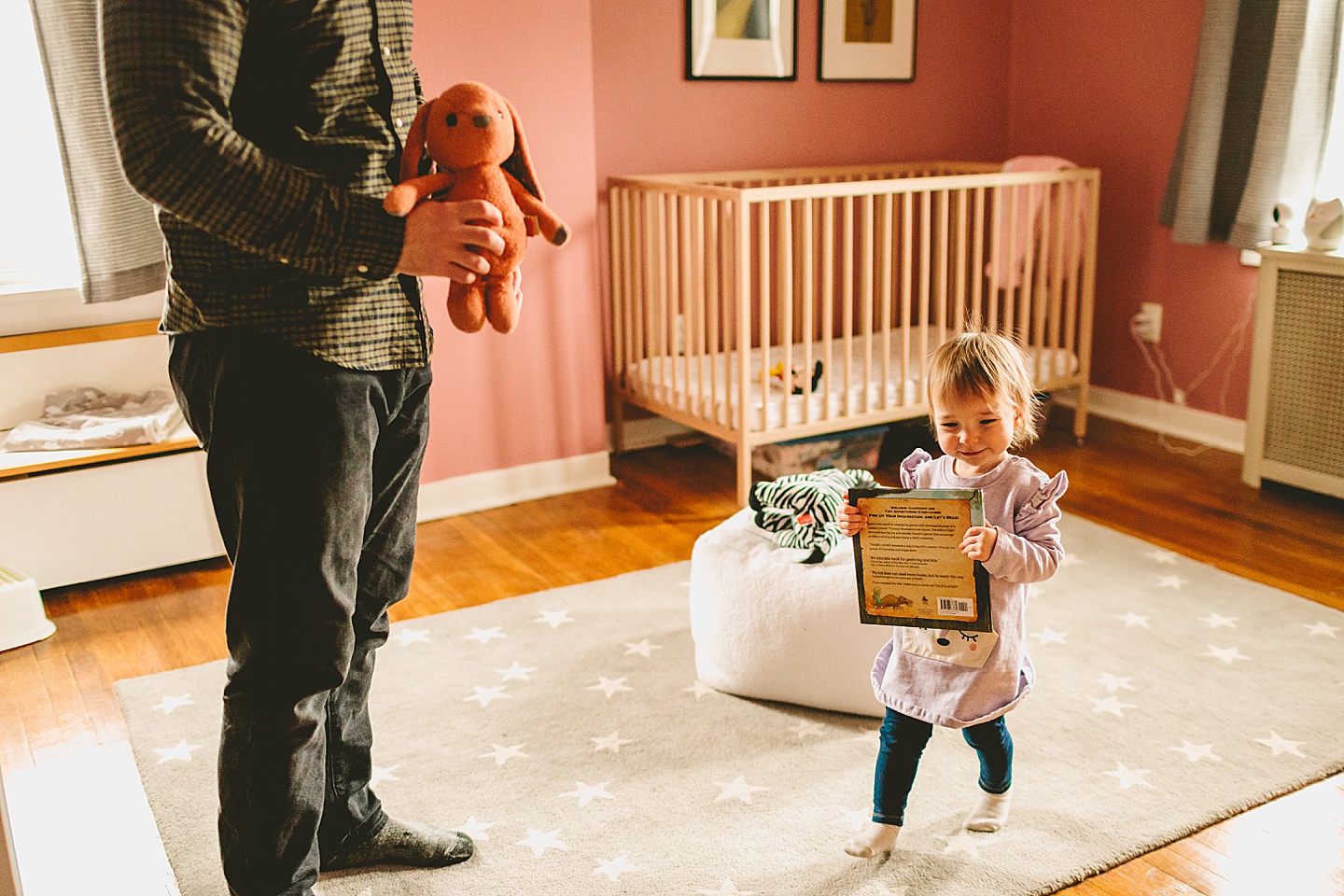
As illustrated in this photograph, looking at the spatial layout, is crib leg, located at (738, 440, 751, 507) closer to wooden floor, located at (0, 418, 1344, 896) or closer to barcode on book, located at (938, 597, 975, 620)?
wooden floor, located at (0, 418, 1344, 896)

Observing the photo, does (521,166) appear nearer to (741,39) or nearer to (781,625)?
(781,625)

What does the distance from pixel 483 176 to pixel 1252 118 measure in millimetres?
2856

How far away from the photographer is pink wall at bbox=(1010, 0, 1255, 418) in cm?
358

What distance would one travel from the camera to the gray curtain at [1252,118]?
3.10 metres

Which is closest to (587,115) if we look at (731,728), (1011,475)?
(731,728)

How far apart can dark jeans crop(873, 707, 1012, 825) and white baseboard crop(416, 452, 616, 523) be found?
5.88 feet

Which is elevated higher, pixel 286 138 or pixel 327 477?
pixel 286 138

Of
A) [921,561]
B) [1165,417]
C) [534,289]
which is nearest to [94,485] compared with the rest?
[534,289]

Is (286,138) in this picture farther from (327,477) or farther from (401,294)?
(327,477)

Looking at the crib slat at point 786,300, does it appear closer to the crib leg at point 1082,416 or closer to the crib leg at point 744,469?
the crib leg at point 744,469

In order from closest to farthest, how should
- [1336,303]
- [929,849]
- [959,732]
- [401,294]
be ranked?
[401,294] < [929,849] < [959,732] < [1336,303]

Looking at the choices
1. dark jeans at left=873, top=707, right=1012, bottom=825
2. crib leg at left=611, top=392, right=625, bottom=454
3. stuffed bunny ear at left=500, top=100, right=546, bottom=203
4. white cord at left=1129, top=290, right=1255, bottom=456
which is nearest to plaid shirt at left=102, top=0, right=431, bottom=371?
stuffed bunny ear at left=500, top=100, right=546, bottom=203

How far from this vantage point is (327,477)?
120 centimetres

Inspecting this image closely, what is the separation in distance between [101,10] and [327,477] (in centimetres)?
48
